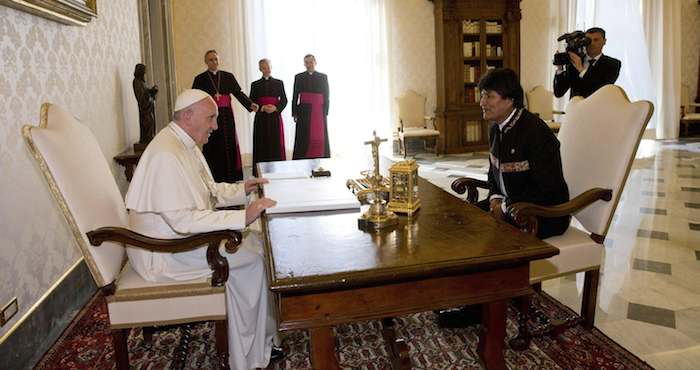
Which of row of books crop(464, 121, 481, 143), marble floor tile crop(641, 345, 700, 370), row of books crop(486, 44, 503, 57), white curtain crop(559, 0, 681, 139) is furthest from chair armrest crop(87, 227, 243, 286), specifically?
white curtain crop(559, 0, 681, 139)

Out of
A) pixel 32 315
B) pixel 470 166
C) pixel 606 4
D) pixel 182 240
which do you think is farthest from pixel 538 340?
pixel 606 4

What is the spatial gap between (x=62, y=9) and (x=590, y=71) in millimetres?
3699

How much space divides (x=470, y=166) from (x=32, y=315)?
6158mm

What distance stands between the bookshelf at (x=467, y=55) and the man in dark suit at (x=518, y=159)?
6.40 metres

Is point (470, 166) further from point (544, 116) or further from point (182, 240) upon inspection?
point (182, 240)

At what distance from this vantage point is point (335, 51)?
8.56 meters

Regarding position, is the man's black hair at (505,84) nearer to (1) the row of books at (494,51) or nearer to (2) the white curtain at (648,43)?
(1) the row of books at (494,51)

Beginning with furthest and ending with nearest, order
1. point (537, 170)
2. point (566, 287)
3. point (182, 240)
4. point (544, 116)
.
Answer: point (544, 116), point (566, 287), point (537, 170), point (182, 240)

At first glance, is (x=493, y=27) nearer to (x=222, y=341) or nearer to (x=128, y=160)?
(x=128, y=160)

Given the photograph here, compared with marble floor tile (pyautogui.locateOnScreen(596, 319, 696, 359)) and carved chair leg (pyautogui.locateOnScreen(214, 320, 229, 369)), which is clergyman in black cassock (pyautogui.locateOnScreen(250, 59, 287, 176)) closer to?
carved chair leg (pyautogui.locateOnScreen(214, 320, 229, 369))

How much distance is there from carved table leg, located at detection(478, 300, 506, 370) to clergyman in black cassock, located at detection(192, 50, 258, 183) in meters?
4.96

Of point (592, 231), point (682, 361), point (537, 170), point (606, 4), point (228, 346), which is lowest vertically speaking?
point (682, 361)

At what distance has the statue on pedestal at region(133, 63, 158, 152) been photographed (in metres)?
4.11

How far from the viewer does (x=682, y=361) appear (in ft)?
7.36
